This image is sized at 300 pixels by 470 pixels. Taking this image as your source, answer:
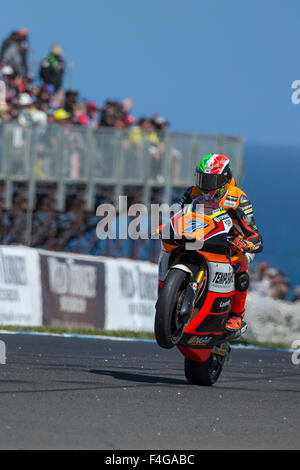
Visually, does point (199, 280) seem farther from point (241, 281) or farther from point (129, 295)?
point (129, 295)

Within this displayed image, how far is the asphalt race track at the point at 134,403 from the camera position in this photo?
6203 mm

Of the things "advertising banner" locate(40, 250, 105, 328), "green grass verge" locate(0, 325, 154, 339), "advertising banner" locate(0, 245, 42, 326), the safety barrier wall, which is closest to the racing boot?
"green grass verge" locate(0, 325, 154, 339)

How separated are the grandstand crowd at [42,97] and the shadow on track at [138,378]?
40.6 feet

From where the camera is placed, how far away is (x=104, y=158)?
23.7 metres

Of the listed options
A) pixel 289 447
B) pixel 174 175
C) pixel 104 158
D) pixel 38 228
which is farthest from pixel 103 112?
pixel 289 447

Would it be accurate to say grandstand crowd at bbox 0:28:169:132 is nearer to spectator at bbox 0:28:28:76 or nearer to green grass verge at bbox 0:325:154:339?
spectator at bbox 0:28:28:76

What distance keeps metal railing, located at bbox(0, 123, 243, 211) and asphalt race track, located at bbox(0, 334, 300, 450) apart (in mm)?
10903

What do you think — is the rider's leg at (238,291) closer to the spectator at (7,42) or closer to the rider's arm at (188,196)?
the rider's arm at (188,196)

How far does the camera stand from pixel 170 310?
7.93 metres

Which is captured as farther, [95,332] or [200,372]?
[95,332]

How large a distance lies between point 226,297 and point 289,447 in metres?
2.44

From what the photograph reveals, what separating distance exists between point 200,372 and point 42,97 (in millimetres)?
14163

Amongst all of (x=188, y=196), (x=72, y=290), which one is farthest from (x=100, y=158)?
(x=188, y=196)

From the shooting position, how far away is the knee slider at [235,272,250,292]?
8.71 meters
